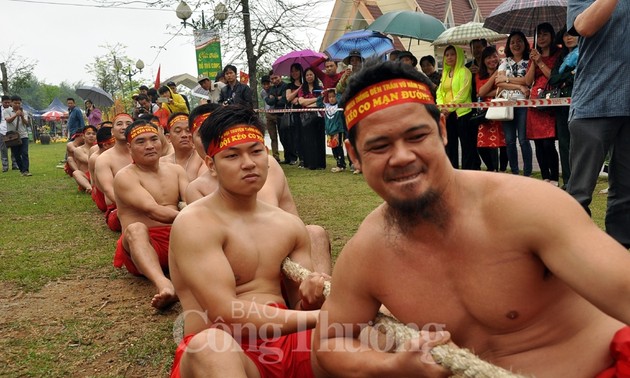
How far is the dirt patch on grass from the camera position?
3283mm

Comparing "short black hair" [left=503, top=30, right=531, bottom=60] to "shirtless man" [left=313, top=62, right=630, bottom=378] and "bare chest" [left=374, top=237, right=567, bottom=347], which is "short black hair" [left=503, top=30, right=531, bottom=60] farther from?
"bare chest" [left=374, top=237, right=567, bottom=347]

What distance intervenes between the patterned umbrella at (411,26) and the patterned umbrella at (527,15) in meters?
2.89

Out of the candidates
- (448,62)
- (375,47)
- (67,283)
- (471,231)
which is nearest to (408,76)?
(471,231)

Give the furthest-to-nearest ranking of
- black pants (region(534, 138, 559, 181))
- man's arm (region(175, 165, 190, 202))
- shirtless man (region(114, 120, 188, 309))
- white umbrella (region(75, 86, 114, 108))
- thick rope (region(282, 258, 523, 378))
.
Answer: white umbrella (region(75, 86, 114, 108)), black pants (region(534, 138, 559, 181)), man's arm (region(175, 165, 190, 202)), shirtless man (region(114, 120, 188, 309)), thick rope (region(282, 258, 523, 378))

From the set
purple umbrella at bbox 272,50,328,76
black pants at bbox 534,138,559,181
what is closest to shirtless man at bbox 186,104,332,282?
black pants at bbox 534,138,559,181

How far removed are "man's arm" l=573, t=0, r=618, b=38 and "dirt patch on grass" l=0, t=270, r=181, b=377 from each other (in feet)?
10.9

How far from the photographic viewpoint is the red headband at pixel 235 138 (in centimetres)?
315

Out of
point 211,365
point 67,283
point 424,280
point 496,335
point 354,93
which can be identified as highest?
point 354,93

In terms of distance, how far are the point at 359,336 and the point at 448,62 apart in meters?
7.43

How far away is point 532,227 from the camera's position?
1.71 metres

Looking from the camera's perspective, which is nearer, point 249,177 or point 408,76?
point 408,76

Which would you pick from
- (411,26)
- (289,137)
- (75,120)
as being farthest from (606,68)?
(75,120)

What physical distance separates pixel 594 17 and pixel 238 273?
2.80 metres

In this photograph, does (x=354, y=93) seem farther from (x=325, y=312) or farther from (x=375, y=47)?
(x=375, y=47)
